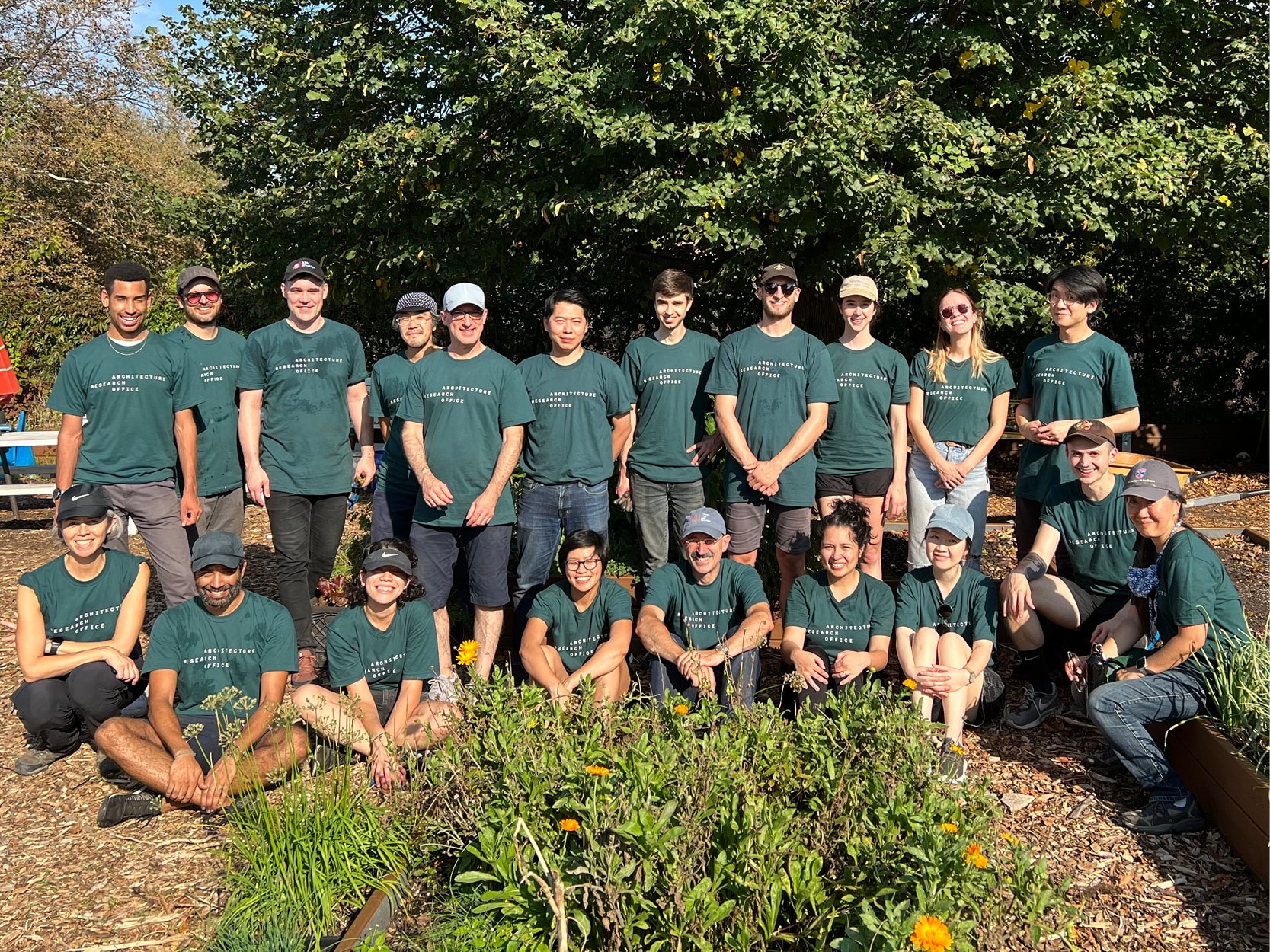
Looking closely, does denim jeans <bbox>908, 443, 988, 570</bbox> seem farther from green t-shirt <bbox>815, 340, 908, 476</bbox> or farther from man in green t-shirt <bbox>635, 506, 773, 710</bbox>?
man in green t-shirt <bbox>635, 506, 773, 710</bbox>

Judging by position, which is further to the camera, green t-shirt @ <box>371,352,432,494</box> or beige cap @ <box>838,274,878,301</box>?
green t-shirt @ <box>371,352,432,494</box>

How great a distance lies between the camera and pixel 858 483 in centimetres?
514

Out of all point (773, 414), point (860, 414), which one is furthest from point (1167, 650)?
point (773, 414)

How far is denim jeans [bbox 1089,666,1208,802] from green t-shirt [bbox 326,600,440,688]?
104 inches

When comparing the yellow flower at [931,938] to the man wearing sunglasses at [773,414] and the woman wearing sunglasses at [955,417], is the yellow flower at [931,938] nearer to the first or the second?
the man wearing sunglasses at [773,414]

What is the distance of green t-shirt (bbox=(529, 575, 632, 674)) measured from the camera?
4.54 metres

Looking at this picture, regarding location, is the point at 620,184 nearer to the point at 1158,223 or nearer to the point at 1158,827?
the point at 1158,223

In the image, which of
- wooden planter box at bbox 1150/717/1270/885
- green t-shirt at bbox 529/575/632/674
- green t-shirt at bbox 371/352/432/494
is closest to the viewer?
wooden planter box at bbox 1150/717/1270/885

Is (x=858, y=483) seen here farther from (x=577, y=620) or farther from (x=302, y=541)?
(x=302, y=541)

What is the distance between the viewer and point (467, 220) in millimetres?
7434

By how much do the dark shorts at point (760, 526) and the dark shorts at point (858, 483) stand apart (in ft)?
0.59

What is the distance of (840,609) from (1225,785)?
5.03ft

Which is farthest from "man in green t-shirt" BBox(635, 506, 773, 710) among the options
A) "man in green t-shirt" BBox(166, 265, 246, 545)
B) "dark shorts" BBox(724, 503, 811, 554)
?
"man in green t-shirt" BBox(166, 265, 246, 545)

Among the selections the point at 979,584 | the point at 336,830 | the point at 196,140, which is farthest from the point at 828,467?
the point at 196,140
